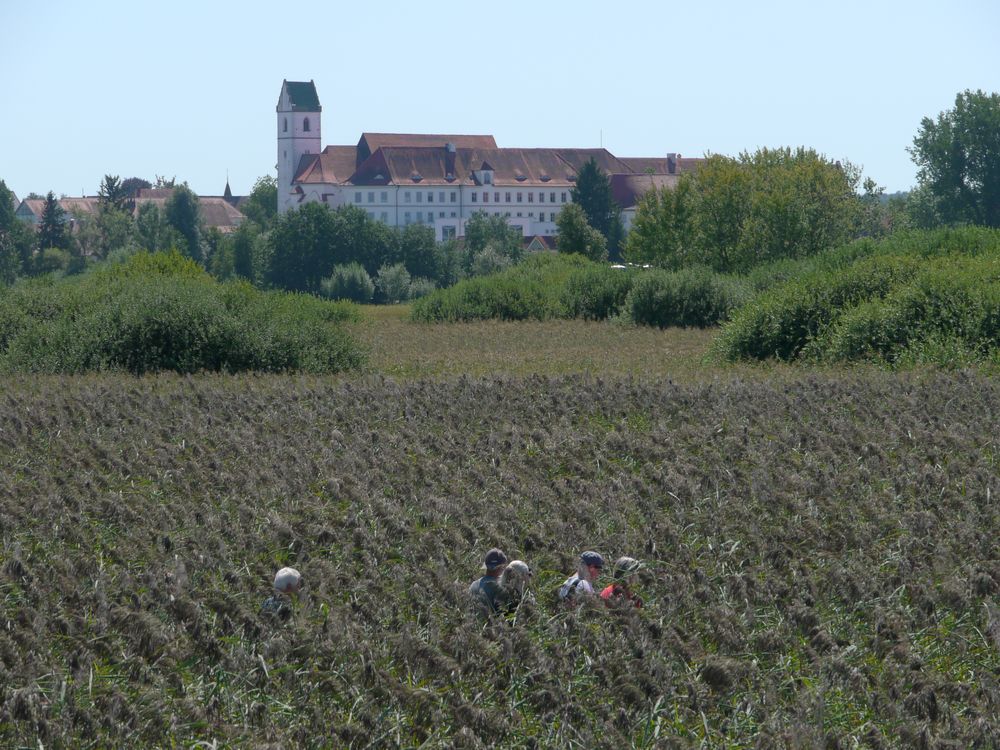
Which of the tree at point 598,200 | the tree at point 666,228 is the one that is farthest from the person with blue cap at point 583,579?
the tree at point 598,200

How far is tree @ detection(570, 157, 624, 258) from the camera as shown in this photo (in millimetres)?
118062

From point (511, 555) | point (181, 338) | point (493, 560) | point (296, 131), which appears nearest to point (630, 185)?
point (296, 131)

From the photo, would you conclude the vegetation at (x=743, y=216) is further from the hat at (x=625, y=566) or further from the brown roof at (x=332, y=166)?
the brown roof at (x=332, y=166)

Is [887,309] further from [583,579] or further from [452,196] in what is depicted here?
[452,196]

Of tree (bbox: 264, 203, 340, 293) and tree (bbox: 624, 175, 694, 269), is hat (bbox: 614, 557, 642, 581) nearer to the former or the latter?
tree (bbox: 624, 175, 694, 269)

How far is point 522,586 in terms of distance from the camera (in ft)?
31.6

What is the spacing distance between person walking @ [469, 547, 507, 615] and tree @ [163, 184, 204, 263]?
124m

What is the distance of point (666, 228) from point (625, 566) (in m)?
67.3

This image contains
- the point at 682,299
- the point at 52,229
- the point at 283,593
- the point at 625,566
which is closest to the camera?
the point at 283,593

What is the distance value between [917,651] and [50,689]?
546 cm

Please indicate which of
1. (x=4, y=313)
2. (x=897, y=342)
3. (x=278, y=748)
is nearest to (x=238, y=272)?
(x=4, y=313)

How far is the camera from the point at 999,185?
316ft

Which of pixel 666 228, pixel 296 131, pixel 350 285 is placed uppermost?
pixel 296 131

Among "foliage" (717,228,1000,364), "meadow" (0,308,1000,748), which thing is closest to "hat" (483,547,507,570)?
"meadow" (0,308,1000,748)
